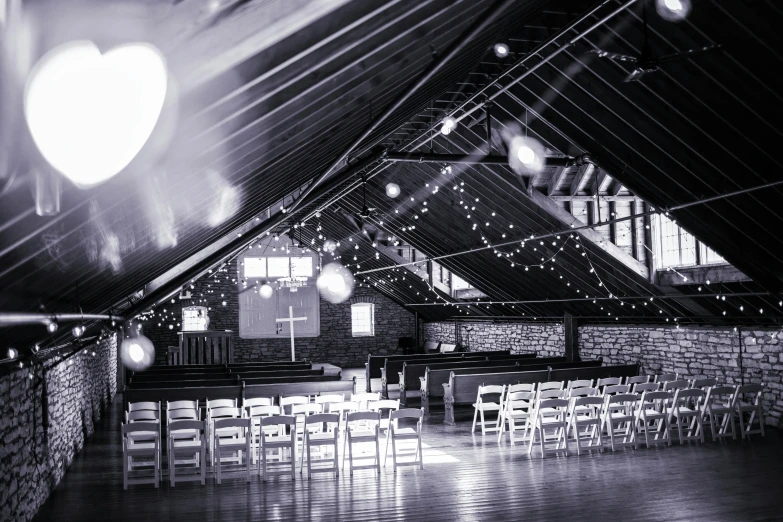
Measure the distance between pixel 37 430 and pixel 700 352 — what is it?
1027cm

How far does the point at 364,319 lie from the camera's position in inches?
Result: 956

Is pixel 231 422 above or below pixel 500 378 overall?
above

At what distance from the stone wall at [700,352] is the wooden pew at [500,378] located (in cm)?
74

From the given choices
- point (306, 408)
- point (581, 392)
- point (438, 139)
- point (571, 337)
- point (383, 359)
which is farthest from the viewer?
point (383, 359)

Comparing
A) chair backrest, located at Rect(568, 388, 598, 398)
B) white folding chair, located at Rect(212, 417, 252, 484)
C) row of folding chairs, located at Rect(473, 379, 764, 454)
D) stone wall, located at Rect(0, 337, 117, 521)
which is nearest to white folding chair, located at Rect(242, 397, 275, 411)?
white folding chair, located at Rect(212, 417, 252, 484)

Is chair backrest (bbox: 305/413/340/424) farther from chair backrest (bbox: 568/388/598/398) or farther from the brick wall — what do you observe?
the brick wall

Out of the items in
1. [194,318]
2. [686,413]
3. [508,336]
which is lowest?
[686,413]

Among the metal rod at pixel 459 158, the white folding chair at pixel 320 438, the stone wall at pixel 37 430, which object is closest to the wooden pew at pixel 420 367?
the metal rod at pixel 459 158

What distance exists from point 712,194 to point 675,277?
8.53 ft

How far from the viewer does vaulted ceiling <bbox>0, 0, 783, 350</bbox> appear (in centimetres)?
281

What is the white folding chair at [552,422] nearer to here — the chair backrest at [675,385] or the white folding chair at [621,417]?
the white folding chair at [621,417]

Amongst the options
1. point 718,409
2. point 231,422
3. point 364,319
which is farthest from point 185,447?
point 364,319

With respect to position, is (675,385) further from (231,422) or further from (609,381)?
(231,422)

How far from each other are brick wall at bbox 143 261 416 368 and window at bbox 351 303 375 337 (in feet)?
0.53
